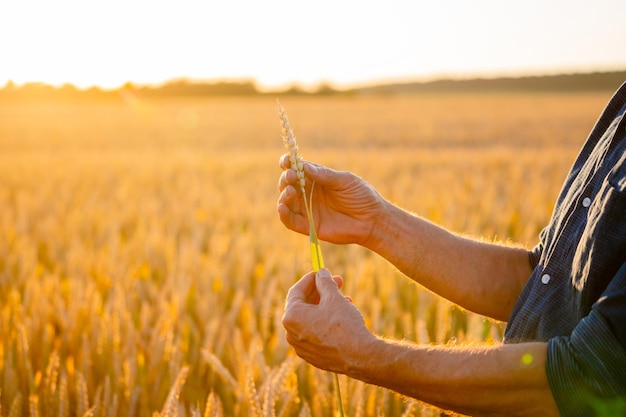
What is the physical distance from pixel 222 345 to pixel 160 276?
1039mm

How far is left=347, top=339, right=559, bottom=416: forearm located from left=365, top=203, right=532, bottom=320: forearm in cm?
57

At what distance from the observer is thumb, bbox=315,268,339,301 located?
112 centimetres

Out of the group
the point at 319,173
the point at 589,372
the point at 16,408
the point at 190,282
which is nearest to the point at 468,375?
the point at 589,372

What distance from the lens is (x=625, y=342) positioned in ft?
3.10

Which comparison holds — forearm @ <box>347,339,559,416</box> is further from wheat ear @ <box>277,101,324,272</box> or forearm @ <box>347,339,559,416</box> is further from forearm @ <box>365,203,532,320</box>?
forearm @ <box>365,203,532,320</box>

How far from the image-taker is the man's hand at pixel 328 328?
1079 millimetres

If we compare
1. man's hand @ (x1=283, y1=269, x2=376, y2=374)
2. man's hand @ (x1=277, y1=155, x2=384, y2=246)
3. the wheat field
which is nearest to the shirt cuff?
man's hand @ (x1=283, y1=269, x2=376, y2=374)

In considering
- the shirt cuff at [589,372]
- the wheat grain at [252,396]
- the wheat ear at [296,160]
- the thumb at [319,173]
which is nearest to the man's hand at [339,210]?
the thumb at [319,173]

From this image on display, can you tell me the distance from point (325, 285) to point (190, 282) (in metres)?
1.53

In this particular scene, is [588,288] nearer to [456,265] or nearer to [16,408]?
[456,265]

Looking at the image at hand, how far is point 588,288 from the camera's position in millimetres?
1070

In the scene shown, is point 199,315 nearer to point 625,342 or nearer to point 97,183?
point 625,342

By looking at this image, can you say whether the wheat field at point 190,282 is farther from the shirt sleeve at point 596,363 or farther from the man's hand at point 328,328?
the shirt sleeve at point 596,363

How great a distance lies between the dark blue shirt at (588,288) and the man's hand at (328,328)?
0.32 m
